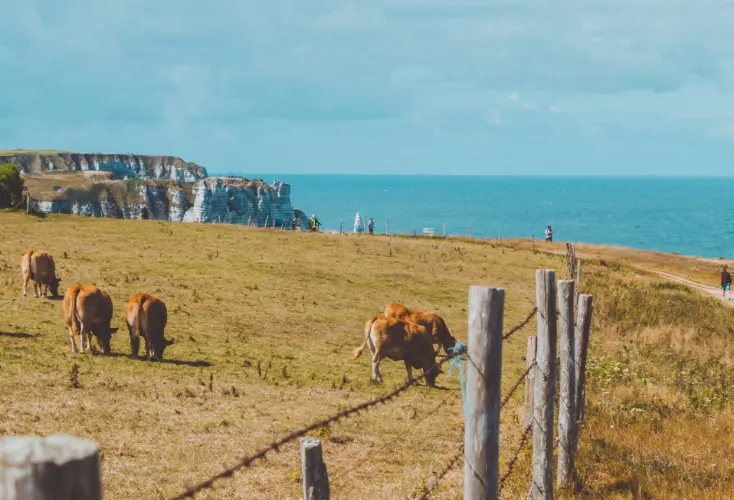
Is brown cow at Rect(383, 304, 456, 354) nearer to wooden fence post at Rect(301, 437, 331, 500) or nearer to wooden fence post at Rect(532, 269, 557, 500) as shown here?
wooden fence post at Rect(532, 269, 557, 500)

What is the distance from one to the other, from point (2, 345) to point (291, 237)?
2999 centimetres

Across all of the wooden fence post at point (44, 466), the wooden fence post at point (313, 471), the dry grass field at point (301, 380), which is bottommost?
the dry grass field at point (301, 380)

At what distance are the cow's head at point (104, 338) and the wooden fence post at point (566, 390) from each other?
14.0 m

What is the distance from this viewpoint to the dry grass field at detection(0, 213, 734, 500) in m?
11.6

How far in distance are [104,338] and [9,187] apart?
1958 inches

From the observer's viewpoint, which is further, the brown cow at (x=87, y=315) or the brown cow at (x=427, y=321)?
the brown cow at (x=427, y=321)

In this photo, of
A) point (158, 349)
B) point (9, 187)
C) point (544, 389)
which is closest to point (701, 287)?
point (158, 349)

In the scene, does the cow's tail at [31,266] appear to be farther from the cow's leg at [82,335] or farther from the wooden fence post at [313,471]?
the wooden fence post at [313,471]

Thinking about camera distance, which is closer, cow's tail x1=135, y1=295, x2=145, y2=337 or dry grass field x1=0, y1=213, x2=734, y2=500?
dry grass field x1=0, y1=213, x2=734, y2=500

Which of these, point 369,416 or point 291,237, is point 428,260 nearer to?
point 291,237

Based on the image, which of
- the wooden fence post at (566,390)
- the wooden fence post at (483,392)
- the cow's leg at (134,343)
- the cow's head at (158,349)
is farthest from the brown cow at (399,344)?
the wooden fence post at (483,392)

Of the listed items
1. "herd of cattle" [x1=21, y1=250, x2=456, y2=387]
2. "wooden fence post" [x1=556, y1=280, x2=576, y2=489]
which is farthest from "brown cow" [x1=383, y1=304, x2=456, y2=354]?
"wooden fence post" [x1=556, y1=280, x2=576, y2=489]

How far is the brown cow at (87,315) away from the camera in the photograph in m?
19.5

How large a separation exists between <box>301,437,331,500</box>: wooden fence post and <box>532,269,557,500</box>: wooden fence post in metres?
3.58
